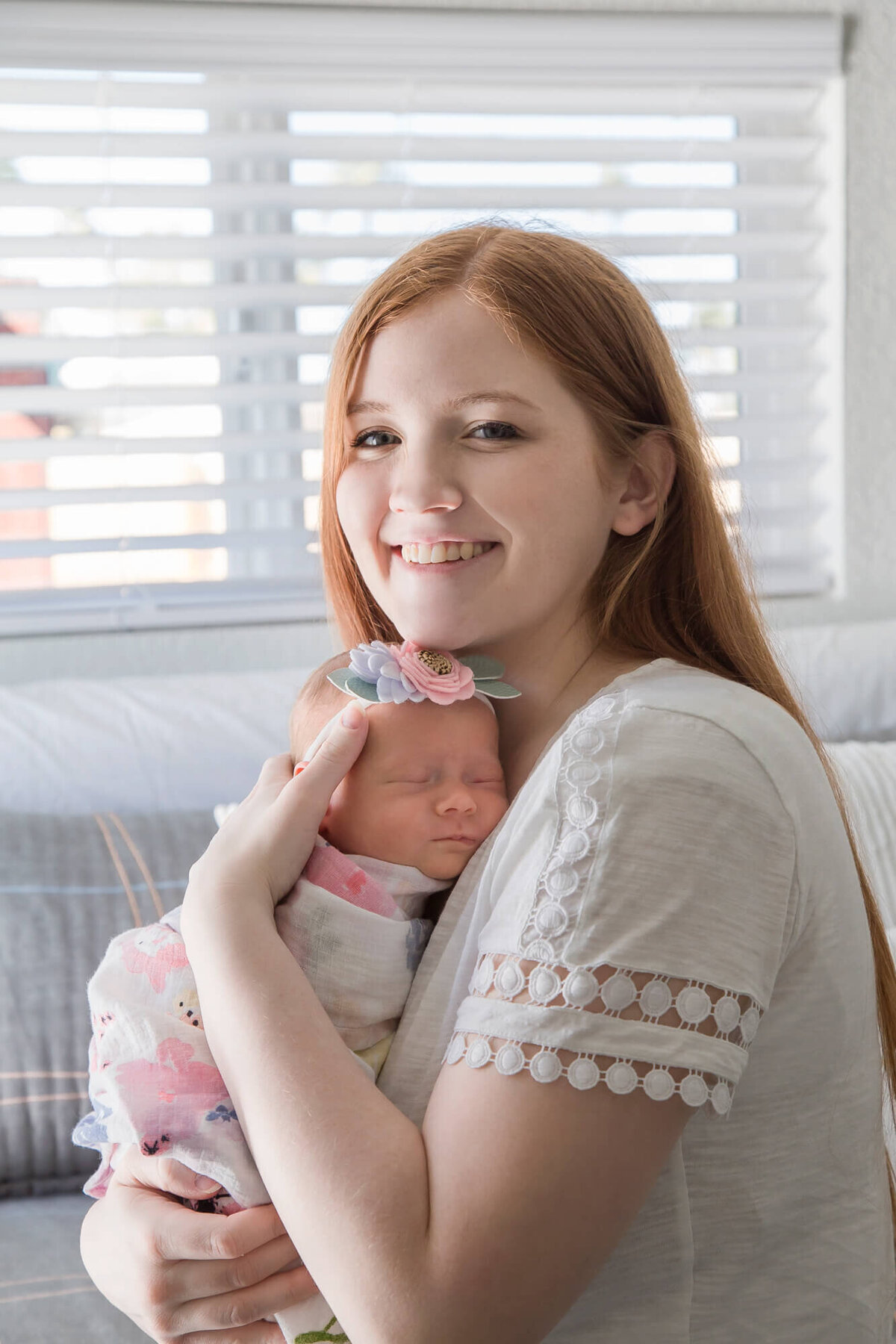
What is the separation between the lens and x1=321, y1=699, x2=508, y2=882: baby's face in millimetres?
942

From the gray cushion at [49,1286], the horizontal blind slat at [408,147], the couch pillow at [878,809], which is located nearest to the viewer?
the gray cushion at [49,1286]

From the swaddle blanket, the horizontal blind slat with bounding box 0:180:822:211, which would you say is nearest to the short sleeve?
the swaddle blanket

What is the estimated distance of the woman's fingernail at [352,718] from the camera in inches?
36.7

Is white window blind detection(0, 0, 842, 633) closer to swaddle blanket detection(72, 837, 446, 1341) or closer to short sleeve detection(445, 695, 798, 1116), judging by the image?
swaddle blanket detection(72, 837, 446, 1341)

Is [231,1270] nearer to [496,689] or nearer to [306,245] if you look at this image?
[496,689]

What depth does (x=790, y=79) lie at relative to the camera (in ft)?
7.66

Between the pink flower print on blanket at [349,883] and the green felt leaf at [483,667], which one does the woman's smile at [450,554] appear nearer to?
the green felt leaf at [483,667]

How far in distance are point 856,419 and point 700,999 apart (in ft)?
6.51

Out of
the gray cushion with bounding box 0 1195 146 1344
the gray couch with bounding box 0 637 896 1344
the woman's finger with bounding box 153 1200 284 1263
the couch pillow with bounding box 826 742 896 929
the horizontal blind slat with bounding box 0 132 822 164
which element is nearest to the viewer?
the woman's finger with bounding box 153 1200 284 1263

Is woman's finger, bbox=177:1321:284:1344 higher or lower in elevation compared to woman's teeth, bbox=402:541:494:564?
lower

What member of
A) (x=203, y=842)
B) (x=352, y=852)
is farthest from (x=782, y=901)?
(x=203, y=842)

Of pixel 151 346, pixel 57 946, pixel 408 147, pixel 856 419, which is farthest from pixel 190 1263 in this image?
pixel 856 419

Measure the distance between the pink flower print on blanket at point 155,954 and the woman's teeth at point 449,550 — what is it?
36 centimetres

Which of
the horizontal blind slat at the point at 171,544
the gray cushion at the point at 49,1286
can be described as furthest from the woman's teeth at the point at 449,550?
the horizontal blind slat at the point at 171,544
